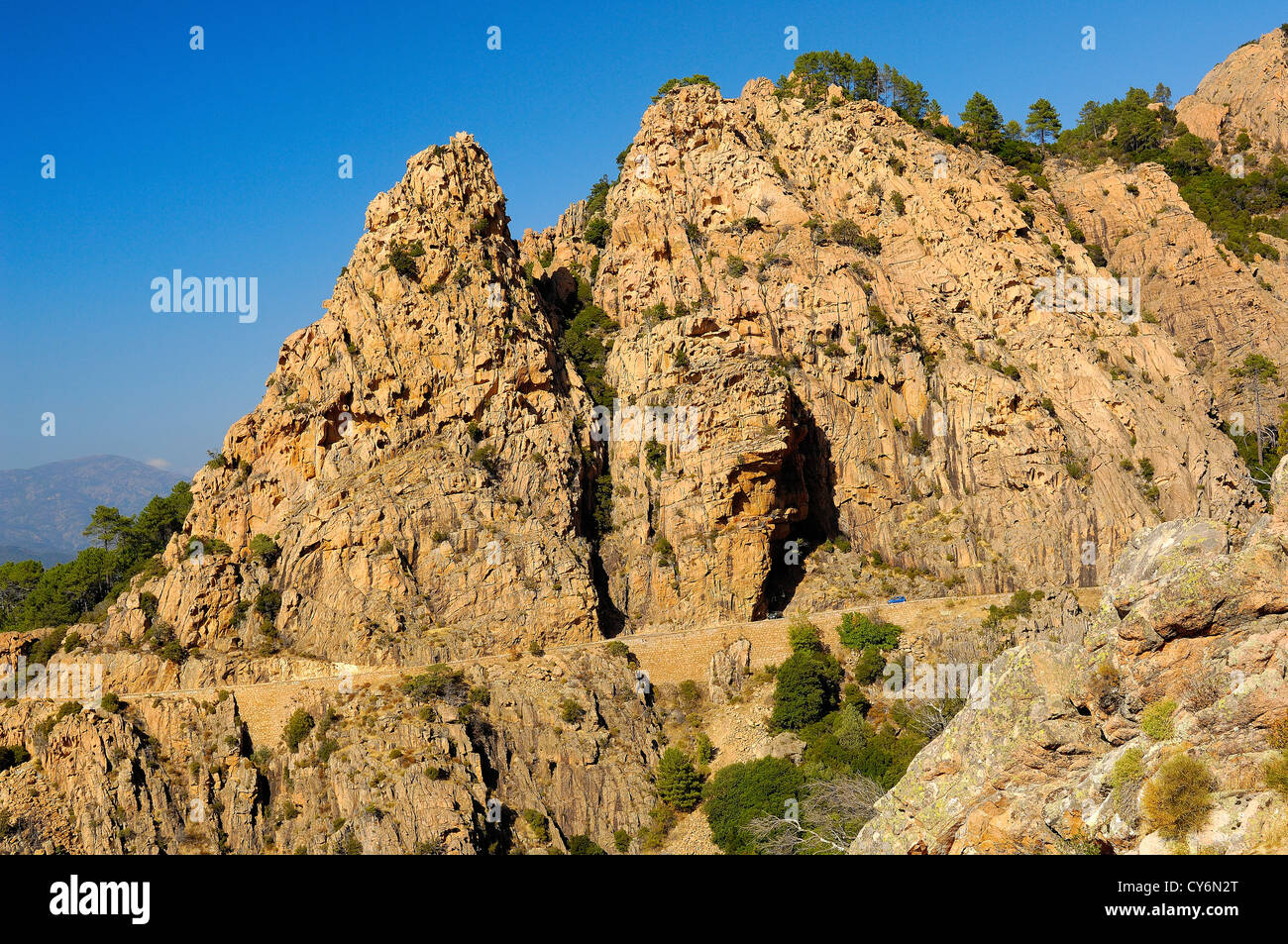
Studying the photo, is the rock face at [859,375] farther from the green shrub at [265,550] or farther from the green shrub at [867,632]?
the green shrub at [265,550]

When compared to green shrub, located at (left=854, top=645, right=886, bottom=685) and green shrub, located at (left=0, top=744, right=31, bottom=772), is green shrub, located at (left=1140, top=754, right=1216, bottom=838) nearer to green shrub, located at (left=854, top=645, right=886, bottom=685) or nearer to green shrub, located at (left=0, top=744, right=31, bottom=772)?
green shrub, located at (left=854, top=645, right=886, bottom=685)

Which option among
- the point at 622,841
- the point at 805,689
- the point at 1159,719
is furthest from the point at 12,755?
the point at 1159,719

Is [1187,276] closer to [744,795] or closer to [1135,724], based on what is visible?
[744,795]

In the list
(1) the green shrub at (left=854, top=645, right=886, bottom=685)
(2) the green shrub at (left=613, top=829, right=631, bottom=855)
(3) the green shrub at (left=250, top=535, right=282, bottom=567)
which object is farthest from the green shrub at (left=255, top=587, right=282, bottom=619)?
(1) the green shrub at (left=854, top=645, right=886, bottom=685)

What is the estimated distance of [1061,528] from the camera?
53.2 meters

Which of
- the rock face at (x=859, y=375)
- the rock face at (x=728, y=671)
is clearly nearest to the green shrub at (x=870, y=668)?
the rock face at (x=728, y=671)

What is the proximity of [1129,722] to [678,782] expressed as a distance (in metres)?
37.3

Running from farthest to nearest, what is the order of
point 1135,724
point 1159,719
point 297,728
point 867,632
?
point 867,632
point 297,728
point 1135,724
point 1159,719

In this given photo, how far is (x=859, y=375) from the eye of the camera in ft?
200

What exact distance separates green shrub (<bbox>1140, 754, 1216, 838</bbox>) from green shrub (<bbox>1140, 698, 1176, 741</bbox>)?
0.44 m

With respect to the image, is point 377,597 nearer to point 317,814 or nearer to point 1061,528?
point 317,814

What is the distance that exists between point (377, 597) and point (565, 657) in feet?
34.6

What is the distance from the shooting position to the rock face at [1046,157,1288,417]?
6272 cm

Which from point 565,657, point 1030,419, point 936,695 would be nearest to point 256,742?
point 565,657
